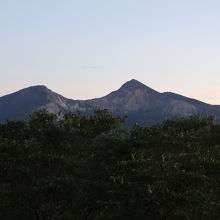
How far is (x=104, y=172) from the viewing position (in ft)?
132

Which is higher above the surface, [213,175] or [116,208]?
[213,175]

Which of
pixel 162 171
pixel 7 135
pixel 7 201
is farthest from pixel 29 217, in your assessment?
pixel 162 171

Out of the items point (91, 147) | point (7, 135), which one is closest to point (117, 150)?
point (91, 147)

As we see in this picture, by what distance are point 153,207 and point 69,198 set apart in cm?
749

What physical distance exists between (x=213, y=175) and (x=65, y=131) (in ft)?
52.7

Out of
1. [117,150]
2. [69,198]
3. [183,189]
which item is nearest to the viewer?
[183,189]

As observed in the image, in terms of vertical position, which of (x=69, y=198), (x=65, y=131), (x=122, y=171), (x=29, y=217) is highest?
(x=65, y=131)

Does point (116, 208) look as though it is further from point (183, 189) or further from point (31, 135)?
point (31, 135)

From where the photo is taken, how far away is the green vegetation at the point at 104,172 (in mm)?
35250

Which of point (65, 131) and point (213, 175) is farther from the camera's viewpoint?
point (65, 131)

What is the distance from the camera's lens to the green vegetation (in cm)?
3525

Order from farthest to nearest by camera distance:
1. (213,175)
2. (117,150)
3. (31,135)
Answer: (31,135) → (117,150) → (213,175)

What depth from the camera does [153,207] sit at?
36.6 m

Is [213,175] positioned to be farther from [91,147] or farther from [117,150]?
[91,147]
